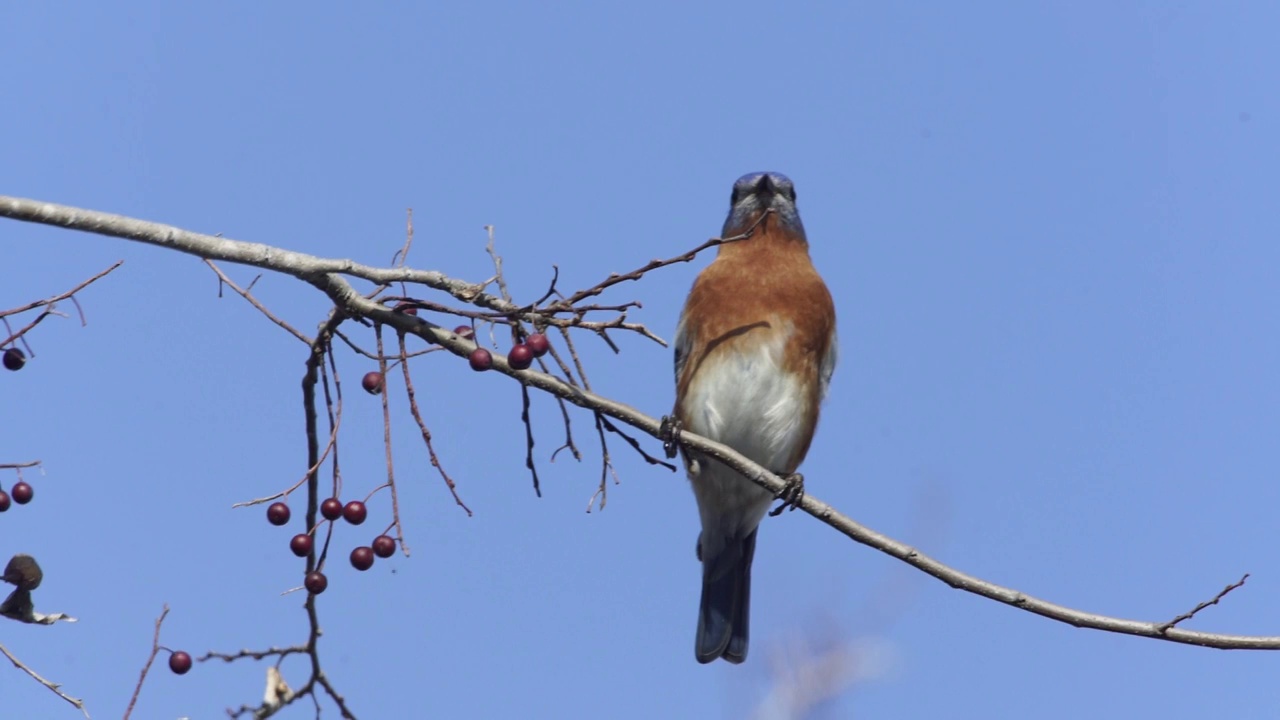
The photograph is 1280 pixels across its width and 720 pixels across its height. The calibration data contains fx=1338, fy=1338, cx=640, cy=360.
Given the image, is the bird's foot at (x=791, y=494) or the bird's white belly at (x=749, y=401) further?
the bird's white belly at (x=749, y=401)

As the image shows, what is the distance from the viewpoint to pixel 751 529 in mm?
6957

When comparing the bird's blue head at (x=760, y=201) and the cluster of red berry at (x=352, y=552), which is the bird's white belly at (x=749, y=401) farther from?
the cluster of red berry at (x=352, y=552)

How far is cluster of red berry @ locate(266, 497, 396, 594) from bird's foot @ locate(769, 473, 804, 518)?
1428 mm

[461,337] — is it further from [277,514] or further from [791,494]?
[791,494]

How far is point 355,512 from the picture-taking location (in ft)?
12.6

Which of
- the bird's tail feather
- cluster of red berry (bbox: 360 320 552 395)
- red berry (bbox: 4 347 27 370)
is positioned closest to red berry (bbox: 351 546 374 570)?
cluster of red berry (bbox: 360 320 552 395)

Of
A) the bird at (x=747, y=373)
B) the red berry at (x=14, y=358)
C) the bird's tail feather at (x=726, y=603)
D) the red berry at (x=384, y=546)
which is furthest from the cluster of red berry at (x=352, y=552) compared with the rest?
the bird's tail feather at (x=726, y=603)

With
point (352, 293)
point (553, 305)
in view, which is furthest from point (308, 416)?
point (553, 305)

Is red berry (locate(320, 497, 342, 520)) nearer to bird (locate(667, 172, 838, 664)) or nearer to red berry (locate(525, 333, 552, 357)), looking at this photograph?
red berry (locate(525, 333, 552, 357))

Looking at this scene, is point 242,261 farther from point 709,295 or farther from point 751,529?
point 751,529

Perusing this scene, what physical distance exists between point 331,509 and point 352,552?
0.61ft

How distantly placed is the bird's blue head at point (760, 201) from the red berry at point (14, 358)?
3.85 m

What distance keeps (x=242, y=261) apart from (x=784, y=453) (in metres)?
3.23

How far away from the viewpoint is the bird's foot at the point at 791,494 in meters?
4.73
